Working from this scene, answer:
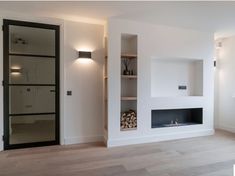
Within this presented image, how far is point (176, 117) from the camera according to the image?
453 centimetres

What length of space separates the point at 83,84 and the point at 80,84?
2.5 inches

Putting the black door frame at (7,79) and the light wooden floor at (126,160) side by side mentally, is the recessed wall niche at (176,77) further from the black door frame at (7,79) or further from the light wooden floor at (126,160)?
the black door frame at (7,79)

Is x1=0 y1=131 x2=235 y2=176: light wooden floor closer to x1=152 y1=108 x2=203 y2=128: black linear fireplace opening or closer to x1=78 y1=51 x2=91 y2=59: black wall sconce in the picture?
x1=152 y1=108 x2=203 y2=128: black linear fireplace opening

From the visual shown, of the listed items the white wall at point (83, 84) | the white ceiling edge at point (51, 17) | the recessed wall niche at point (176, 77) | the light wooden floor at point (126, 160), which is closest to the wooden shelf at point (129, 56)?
the white wall at point (83, 84)

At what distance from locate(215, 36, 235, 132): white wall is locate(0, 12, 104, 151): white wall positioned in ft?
11.5

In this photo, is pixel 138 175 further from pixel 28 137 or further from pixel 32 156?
pixel 28 137

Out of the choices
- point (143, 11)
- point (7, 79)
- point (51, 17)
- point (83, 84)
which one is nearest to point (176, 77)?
point (143, 11)

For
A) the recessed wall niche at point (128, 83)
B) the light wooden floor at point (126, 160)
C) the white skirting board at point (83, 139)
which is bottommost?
the light wooden floor at point (126, 160)

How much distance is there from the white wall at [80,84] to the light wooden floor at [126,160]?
1.15 ft

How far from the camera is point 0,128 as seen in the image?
331 centimetres

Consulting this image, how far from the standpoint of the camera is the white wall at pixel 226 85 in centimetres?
482

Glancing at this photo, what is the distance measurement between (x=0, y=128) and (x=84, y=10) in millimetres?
2655

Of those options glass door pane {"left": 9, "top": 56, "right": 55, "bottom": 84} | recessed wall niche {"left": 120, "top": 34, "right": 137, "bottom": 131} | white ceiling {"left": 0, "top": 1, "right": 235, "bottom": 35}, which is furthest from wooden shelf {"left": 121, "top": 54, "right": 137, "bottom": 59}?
glass door pane {"left": 9, "top": 56, "right": 55, "bottom": 84}

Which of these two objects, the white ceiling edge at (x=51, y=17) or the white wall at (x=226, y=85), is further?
the white wall at (x=226, y=85)
